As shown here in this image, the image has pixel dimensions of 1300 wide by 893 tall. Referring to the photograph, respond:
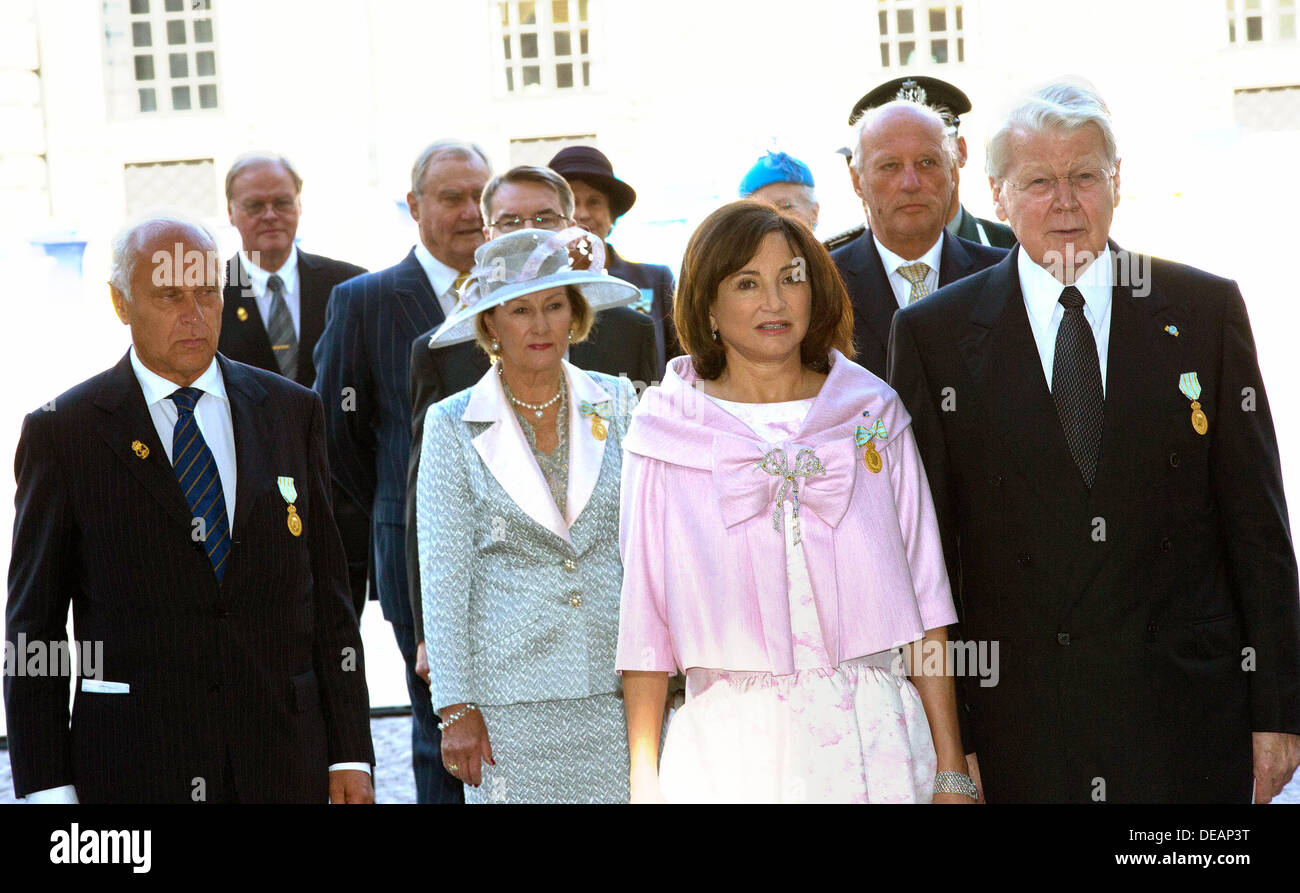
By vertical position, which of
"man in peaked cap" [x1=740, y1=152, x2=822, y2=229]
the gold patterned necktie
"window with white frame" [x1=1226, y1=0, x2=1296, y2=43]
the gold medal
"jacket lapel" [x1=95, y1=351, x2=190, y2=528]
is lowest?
the gold medal

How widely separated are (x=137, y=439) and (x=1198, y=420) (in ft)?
6.42

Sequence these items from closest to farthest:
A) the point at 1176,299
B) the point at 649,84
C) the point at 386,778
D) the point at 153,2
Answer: the point at 1176,299 → the point at 386,778 → the point at 649,84 → the point at 153,2

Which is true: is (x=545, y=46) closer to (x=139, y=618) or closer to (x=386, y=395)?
(x=386, y=395)

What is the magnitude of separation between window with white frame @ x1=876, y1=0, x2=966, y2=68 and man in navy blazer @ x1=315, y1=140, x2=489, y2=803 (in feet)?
42.1

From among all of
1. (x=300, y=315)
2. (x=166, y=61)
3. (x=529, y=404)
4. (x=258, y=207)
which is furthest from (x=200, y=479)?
(x=166, y=61)

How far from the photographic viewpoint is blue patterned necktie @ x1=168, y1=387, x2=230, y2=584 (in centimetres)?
290

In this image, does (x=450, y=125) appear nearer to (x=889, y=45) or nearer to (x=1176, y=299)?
(x=889, y=45)

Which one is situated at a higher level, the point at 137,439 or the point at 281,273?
the point at 281,273

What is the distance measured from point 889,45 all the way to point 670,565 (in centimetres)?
1495

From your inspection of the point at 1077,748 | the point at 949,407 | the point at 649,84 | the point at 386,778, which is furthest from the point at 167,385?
the point at 649,84

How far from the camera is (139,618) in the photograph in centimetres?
285

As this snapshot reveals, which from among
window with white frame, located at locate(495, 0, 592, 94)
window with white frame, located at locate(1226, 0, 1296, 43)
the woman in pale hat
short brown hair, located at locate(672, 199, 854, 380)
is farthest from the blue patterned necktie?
window with white frame, located at locate(1226, 0, 1296, 43)

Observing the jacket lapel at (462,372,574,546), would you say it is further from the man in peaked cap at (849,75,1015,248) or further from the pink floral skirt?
the man in peaked cap at (849,75,1015,248)

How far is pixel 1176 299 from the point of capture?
2854 millimetres
